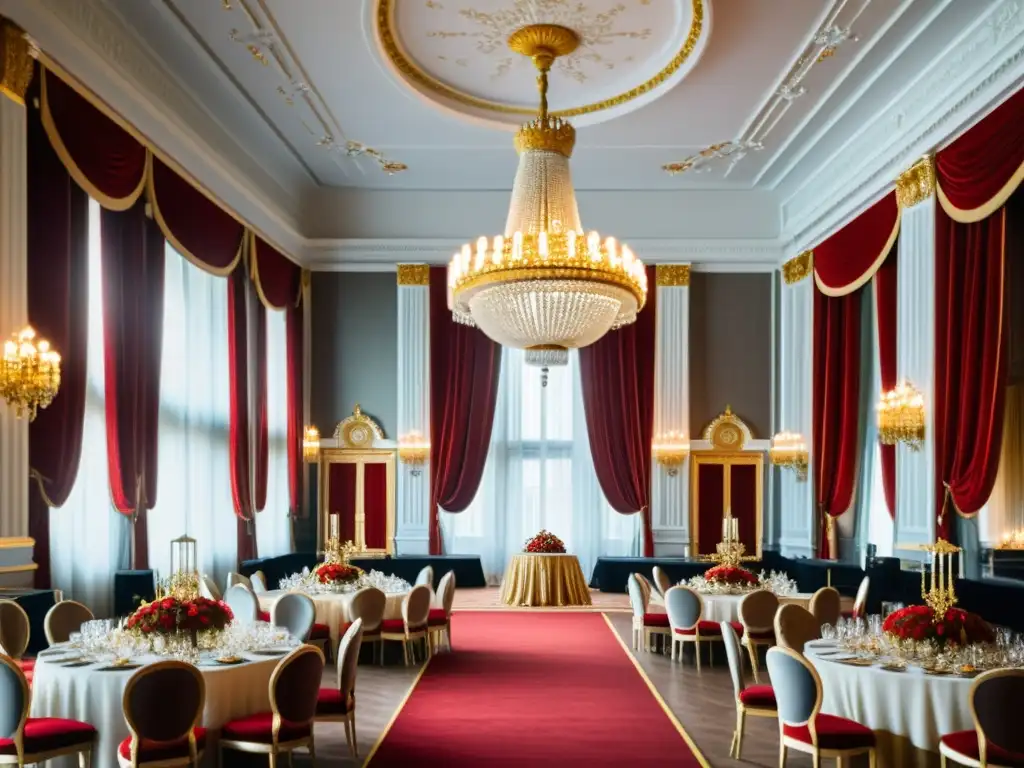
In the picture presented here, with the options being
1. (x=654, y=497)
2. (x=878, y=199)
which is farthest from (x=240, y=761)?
(x=654, y=497)

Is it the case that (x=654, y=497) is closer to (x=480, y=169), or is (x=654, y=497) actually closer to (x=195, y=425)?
(x=480, y=169)

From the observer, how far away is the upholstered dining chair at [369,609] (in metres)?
8.55

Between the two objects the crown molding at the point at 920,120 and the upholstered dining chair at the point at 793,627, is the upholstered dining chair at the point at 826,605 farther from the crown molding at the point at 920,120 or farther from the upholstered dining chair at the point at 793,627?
the crown molding at the point at 920,120

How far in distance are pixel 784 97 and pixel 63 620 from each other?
8812 mm

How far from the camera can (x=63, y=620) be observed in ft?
22.8

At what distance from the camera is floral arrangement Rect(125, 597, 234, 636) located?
5773 millimetres

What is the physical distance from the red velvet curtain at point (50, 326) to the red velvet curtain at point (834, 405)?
29.2 ft

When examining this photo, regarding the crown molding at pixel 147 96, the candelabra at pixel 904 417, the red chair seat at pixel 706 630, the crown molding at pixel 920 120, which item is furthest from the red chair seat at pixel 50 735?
the crown molding at pixel 920 120

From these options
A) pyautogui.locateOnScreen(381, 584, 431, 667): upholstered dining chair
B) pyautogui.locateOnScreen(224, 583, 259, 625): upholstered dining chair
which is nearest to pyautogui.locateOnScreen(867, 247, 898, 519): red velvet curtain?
pyautogui.locateOnScreen(381, 584, 431, 667): upholstered dining chair

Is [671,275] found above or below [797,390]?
above

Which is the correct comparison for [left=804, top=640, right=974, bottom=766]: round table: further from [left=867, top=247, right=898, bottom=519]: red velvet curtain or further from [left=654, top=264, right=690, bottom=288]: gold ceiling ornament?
[left=654, top=264, right=690, bottom=288]: gold ceiling ornament

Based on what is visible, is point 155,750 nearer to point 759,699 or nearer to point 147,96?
point 759,699

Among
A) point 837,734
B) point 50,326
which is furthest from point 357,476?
point 837,734

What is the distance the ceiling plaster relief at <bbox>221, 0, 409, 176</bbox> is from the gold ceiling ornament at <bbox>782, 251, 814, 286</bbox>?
5.55 meters
